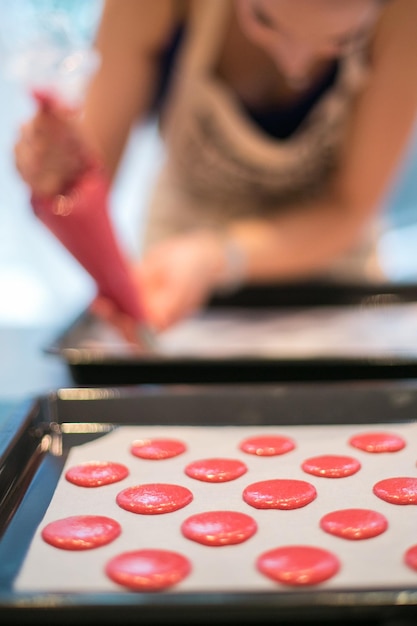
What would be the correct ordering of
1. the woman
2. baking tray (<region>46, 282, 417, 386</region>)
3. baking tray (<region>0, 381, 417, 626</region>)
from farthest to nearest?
the woman < baking tray (<region>46, 282, 417, 386</region>) < baking tray (<region>0, 381, 417, 626</region>)

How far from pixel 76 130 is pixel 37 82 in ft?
0.22

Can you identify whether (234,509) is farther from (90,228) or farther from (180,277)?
(180,277)

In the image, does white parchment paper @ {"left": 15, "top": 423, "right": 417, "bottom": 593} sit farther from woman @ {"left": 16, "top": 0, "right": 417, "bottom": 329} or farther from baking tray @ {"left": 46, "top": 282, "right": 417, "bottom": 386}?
woman @ {"left": 16, "top": 0, "right": 417, "bottom": 329}

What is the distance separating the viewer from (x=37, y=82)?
2.59ft

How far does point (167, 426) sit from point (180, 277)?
1.40 ft

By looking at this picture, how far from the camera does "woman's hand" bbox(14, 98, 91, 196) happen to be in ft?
2.67

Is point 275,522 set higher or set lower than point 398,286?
lower

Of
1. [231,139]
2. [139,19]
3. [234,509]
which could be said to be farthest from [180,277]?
[234,509]

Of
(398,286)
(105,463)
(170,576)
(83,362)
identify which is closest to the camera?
(170,576)

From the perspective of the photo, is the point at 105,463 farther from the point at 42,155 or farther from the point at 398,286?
the point at 398,286

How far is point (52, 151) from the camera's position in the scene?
824 millimetres

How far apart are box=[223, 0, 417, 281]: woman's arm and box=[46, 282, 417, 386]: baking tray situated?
6 cm

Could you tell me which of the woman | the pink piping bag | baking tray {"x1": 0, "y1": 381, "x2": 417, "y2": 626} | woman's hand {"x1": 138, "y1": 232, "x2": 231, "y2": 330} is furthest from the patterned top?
baking tray {"x1": 0, "y1": 381, "x2": 417, "y2": 626}

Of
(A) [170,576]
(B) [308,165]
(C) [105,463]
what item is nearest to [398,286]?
(B) [308,165]
